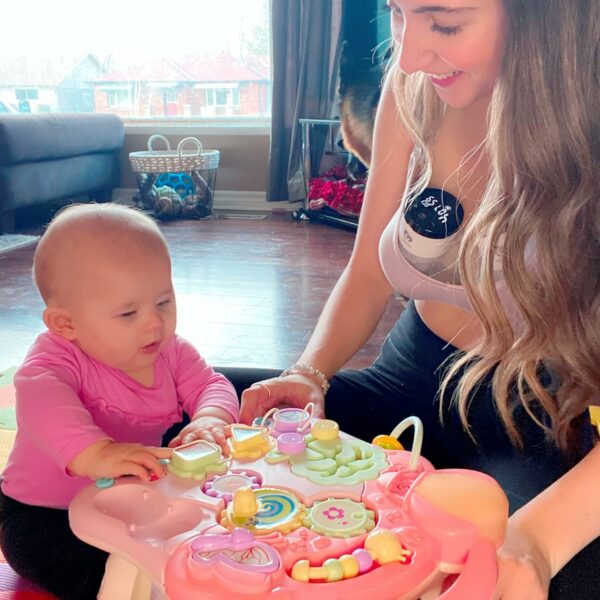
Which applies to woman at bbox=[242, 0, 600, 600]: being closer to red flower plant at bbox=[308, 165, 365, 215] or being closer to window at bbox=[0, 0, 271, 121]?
red flower plant at bbox=[308, 165, 365, 215]

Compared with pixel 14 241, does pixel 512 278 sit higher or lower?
higher

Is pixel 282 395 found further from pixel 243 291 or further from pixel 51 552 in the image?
pixel 243 291

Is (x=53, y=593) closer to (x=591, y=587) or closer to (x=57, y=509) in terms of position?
(x=57, y=509)

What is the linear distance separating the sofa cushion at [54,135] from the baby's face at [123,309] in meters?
2.38

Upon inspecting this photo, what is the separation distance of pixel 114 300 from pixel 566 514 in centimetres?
49

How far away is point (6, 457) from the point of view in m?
1.19

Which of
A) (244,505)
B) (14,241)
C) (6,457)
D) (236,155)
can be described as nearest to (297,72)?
(236,155)

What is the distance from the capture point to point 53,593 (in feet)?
2.68

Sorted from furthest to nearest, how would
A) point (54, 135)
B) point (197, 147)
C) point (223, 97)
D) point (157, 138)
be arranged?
point (223, 97), point (157, 138), point (197, 147), point (54, 135)

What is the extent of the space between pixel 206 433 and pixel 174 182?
114 inches

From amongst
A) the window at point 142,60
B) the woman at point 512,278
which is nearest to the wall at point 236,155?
the window at point 142,60

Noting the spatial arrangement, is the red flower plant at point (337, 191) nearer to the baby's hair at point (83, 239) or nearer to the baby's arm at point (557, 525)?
the baby's hair at point (83, 239)

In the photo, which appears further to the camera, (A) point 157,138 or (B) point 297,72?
(A) point 157,138

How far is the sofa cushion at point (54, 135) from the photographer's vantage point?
113 inches
